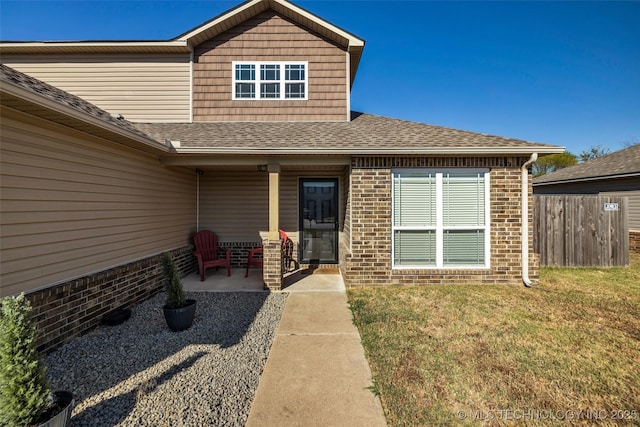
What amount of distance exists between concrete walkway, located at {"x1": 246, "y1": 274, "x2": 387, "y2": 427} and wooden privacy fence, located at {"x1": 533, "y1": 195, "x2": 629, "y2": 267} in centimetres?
636

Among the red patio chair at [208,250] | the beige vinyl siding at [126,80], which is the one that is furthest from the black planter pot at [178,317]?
the beige vinyl siding at [126,80]

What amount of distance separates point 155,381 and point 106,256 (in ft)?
8.57

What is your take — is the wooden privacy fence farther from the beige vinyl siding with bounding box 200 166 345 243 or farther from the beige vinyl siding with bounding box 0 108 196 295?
the beige vinyl siding with bounding box 0 108 196 295

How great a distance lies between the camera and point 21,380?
189 centimetres

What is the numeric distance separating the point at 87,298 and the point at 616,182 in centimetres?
1545

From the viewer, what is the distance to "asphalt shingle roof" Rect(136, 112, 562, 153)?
17.5 feet

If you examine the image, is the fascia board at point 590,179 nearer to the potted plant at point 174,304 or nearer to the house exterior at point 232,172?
the house exterior at point 232,172

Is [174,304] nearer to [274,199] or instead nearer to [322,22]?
[274,199]

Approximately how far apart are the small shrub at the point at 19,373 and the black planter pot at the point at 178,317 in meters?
1.74

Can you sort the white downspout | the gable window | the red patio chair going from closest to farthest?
1. the white downspout
2. the red patio chair
3. the gable window

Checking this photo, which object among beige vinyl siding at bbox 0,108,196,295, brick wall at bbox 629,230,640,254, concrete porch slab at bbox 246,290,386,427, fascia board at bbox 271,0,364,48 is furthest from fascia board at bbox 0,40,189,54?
brick wall at bbox 629,230,640,254

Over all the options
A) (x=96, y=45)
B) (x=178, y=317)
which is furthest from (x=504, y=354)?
(x=96, y=45)

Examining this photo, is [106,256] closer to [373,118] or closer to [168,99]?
[168,99]

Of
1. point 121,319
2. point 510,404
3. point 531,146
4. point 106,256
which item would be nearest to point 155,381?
point 121,319
